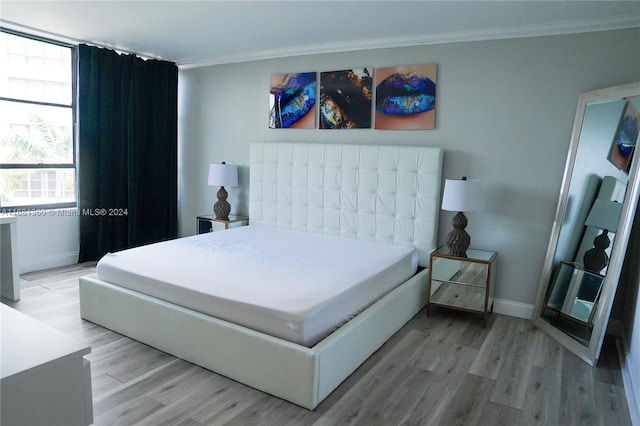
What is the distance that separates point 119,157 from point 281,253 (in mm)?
2525

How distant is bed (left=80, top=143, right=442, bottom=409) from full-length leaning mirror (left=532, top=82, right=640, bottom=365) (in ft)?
3.17

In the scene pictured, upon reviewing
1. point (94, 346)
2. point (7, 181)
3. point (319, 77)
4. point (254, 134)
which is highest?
point (319, 77)

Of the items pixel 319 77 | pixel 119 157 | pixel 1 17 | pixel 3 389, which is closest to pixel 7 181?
pixel 119 157

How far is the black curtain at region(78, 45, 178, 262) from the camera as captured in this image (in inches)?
181

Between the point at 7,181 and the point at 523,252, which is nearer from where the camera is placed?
the point at 523,252

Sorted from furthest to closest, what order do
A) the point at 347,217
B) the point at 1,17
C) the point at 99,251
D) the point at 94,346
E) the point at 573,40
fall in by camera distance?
the point at 99,251 → the point at 347,217 → the point at 1,17 → the point at 573,40 → the point at 94,346

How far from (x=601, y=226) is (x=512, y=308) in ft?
3.24

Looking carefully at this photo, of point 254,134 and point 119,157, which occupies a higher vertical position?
point 254,134

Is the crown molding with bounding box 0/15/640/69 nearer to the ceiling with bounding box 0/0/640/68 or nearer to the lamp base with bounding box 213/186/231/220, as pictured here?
the ceiling with bounding box 0/0/640/68

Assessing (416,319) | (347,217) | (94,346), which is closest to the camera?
(94,346)

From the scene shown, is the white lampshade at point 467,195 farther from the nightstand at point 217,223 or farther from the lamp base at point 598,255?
the nightstand at point 217,223

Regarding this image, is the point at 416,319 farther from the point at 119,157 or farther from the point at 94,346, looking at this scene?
the point at 119,157

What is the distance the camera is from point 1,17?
3.77 meters

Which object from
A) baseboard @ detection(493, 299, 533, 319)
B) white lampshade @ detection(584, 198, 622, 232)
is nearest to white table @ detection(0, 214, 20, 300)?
baseboard @ detection(493, 299, 533, 319)
